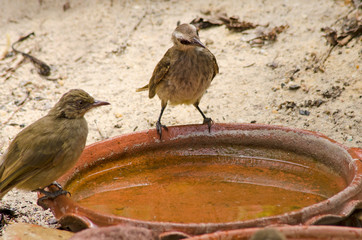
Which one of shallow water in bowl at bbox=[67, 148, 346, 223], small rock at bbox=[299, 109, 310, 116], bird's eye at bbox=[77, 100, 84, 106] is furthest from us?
small rock at bbox=[299, 109, 310, 116]

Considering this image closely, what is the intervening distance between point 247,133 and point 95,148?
1361mm

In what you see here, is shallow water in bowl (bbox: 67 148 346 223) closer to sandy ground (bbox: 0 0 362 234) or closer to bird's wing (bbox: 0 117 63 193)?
bird's wing (bbox: 0 117 63 193)

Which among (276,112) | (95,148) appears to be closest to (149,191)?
(95,148)

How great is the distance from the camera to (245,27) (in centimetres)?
800

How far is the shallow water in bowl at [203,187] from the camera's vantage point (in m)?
3.79

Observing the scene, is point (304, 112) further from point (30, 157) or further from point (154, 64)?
point (30, 157)

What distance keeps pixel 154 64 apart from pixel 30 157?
4102mm

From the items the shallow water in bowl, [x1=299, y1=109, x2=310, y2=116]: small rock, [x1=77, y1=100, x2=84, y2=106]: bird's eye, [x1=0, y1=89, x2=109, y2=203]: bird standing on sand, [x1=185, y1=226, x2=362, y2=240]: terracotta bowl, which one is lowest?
[x1=299, y1=109, x2=310, y2=116]: small rock

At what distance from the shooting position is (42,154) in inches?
157

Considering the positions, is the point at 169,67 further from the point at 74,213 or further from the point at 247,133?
the point at 74,213

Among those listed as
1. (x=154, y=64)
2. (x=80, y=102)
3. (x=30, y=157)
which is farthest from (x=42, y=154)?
(x=154, y=64)

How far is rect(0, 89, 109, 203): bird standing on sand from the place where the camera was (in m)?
3.97

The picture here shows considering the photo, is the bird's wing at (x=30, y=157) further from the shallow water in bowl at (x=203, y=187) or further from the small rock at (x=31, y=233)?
the small rock at (x=31, y=233)

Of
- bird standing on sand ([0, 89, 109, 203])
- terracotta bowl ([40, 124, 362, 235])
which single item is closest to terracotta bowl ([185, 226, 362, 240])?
terracotta bowl ([40, 124, 362, 235])
